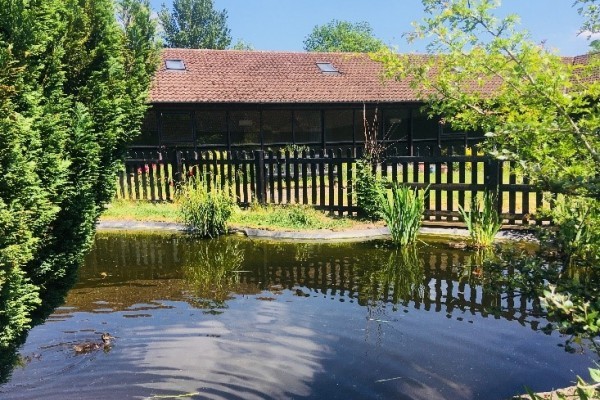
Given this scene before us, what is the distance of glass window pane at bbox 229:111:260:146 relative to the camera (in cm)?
2023


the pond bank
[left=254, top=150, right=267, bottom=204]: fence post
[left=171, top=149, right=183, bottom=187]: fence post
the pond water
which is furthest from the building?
the pond water

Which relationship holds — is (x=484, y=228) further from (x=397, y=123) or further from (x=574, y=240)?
(x=397, y=123)

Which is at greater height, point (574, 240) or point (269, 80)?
point (269, 80)

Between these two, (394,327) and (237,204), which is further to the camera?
(237,204)

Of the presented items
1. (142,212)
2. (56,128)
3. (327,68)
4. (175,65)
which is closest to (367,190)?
(142,212)

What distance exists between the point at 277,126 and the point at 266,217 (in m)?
11.6

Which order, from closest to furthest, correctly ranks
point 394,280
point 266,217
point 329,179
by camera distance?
1. point 394,280
2. point 266,217
3. point 329,179

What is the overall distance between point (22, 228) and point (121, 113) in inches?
62.2

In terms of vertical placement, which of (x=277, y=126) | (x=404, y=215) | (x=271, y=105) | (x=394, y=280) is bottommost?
(x=394, y=280)

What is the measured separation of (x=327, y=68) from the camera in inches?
878

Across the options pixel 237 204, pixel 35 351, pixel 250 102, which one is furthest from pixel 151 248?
pixel 250 102

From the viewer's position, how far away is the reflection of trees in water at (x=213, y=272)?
5.48 metres

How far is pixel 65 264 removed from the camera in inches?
139

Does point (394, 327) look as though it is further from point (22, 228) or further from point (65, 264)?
point (22, 228)
